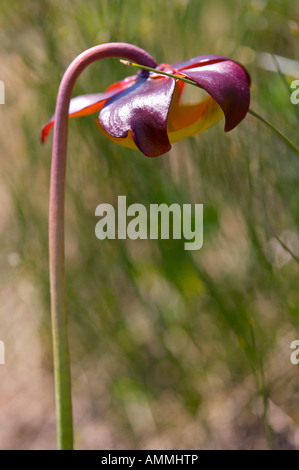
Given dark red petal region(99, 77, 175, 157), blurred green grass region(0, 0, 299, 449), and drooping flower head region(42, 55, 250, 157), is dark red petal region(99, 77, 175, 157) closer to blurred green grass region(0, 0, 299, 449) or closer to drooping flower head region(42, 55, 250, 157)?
drooping flower head region(42, 55, 250, 157)

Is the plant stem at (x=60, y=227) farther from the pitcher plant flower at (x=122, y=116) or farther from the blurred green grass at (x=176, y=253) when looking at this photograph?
the blurred green grass at (x=176, y=253)

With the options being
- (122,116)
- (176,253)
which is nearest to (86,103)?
(122,116)

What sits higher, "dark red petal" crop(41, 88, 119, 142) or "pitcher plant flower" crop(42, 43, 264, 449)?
"dark red petal" crop(41, 88, 119, 142)

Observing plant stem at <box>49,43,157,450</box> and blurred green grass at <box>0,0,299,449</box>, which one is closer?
plant stem at <box>49,43,157,450</box>

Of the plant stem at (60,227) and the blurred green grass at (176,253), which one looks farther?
the blurred green grass at (176,253)

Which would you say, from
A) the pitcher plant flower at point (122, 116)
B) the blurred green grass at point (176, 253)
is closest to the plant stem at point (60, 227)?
the pitcher plant flower at point (122, 116)

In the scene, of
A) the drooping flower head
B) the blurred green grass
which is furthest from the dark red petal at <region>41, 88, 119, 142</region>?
the blurred green grass
